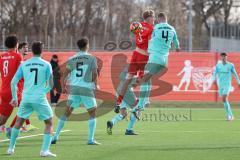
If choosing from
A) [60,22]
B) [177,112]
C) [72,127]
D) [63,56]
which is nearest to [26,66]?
[72,127]

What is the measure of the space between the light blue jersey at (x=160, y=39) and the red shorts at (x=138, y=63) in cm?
50

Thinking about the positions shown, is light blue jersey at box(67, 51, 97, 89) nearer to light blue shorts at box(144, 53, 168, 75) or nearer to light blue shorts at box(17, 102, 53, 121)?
light blue shorts at box(17, 102, 53, 121)

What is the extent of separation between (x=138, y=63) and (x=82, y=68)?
10.8 ft

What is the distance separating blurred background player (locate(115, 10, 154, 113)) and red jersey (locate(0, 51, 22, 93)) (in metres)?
3.06

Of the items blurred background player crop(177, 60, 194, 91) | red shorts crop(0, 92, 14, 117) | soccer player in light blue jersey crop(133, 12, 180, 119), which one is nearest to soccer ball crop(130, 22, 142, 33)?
soccer player in light blue jersey crop(133, 12, 180, 119)

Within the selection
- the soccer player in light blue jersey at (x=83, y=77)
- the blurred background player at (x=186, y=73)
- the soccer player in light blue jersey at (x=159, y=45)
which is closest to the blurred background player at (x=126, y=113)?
the soccer player in light blue jersey at (x=159, y=45)

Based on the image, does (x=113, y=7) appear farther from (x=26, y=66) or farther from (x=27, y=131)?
(x=26, y=66)

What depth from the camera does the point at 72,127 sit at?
1988 cm

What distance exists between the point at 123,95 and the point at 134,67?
811 mm

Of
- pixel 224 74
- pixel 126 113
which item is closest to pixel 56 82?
pixel 224 74

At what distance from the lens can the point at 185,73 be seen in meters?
33.9

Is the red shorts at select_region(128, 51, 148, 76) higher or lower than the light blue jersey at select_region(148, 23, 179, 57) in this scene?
lower

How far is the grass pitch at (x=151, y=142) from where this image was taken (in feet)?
42.6

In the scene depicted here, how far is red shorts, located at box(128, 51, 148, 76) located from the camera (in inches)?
690
